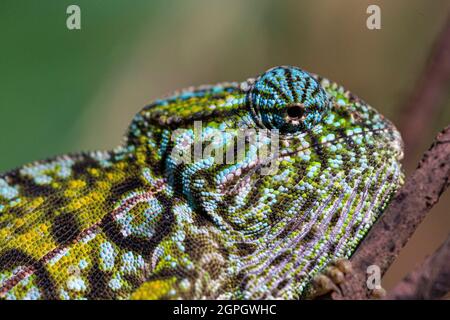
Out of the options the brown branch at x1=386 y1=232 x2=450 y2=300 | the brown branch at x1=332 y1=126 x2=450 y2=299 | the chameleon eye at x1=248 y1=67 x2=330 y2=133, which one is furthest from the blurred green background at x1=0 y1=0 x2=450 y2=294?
the brown branch at x1=386 y1=232 x2=450 y2=300

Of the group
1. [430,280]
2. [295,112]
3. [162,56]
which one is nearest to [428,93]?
[295,112]

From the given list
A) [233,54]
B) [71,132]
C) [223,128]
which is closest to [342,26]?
[233,54]

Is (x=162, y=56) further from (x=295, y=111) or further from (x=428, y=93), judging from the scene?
(x=295, y=111)

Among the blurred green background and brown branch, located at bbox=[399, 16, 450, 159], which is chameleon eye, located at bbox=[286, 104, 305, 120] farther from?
the blurred green background
